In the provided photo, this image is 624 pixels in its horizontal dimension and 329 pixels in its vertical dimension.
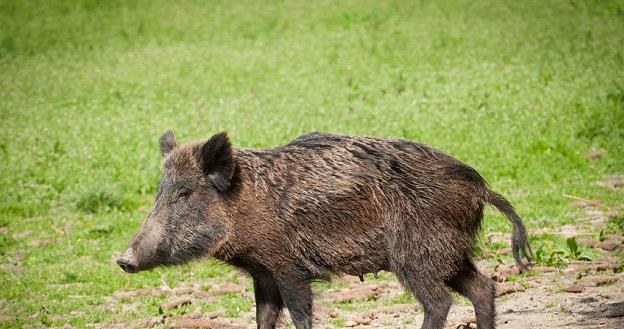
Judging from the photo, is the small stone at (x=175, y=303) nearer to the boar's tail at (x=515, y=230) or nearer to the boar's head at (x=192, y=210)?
the boar's head at (x=192, y=210)

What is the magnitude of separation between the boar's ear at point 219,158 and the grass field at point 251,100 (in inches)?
89.2

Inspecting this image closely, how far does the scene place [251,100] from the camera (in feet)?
54.0

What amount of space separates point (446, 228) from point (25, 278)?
15.7 ft

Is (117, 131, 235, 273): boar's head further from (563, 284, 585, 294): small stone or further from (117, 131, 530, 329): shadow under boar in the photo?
(563, 284, 585, 294): small stone

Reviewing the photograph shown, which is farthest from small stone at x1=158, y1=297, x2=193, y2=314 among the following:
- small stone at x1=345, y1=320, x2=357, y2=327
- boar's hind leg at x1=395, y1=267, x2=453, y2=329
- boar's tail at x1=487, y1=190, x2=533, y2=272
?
boar's tail at x1=487, y1=190, x2=533, y2=272

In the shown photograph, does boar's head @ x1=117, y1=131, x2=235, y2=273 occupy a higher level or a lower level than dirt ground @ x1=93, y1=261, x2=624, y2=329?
higher

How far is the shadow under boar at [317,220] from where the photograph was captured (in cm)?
661

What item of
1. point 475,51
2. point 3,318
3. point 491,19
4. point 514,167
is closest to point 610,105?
point 514,167

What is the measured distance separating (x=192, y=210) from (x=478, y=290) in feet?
6.73

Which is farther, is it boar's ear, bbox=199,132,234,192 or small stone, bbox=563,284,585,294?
small stone, bbox=563,284,585,294

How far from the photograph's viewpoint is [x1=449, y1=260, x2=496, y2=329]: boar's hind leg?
22.6 ft

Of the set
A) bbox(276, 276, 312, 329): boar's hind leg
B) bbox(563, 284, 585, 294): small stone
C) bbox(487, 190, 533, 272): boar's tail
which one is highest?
bbox(487, 190, 533, 272): boar's tail

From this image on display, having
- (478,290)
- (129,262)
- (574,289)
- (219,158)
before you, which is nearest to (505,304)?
(574,289)

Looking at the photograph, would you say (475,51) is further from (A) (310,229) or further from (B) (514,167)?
(A) (310,229)
